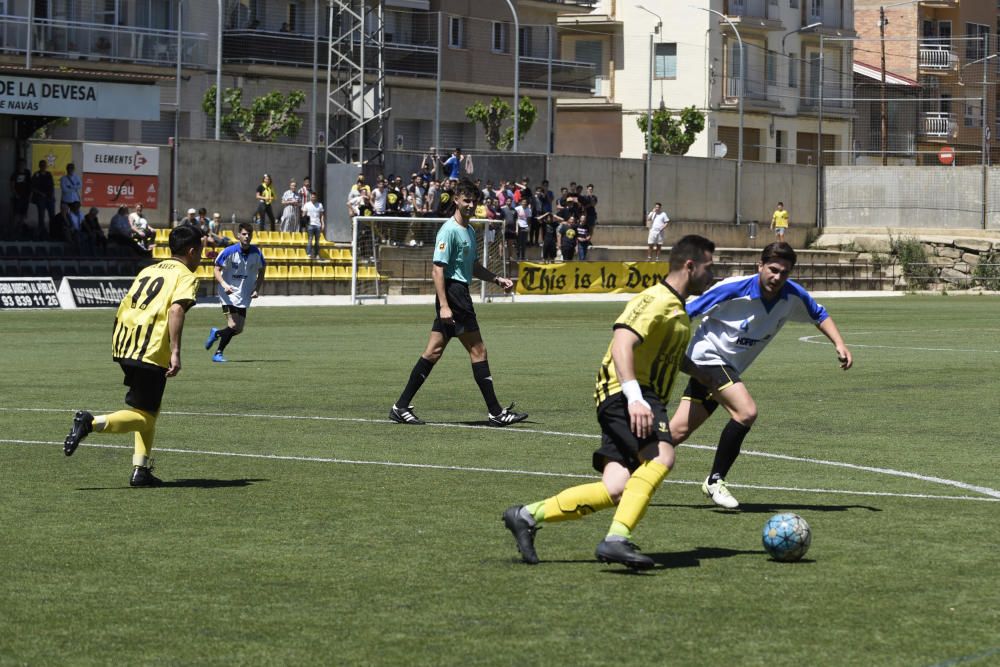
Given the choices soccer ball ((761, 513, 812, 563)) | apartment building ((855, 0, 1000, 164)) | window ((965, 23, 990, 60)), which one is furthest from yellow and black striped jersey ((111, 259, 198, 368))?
window ((965, 23, 990, 60))

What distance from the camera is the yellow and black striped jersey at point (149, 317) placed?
36.3 ft

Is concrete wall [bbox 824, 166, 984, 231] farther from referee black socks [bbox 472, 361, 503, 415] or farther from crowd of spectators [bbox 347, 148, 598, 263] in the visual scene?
referee black socks [bbox 472, 361, 503, 415]

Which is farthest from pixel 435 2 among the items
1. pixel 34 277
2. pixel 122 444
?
pixel 122 444

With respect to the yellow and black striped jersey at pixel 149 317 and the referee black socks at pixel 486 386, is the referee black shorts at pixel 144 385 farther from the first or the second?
the referee black socks at pixel 486 386

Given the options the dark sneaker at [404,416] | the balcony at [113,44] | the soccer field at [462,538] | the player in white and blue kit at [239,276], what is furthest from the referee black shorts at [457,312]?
the balcony at [113,44]

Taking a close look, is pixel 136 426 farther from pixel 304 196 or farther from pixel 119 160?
pixel 304 196

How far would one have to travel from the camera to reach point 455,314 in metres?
15.2

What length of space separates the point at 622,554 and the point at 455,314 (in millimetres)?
7481

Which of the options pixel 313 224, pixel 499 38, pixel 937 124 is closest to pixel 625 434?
pixel 313 224

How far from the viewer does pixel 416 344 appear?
2805 centimetres

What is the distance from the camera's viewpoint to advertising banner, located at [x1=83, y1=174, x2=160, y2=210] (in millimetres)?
43250

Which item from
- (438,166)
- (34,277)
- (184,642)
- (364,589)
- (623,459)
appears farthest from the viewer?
(438,166)

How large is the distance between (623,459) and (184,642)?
2525 millimetres

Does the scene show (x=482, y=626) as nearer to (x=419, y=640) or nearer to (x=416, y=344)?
(x=419, y=640)
